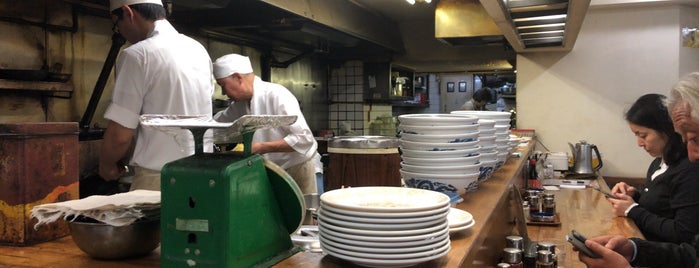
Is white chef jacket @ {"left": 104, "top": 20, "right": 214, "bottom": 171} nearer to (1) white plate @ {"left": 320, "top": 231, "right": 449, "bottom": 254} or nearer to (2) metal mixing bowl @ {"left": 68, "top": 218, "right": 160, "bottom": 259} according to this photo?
(2) metal mixing bowl @ {"left": 68, "top": 218, "right": 160, "bottom": 259}

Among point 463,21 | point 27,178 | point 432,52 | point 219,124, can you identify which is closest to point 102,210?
point 27,178

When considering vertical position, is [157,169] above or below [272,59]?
below

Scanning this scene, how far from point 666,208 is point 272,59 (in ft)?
13.5

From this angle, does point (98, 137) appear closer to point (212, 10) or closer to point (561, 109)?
point (212, 10)

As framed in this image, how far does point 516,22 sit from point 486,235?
1.93 metres

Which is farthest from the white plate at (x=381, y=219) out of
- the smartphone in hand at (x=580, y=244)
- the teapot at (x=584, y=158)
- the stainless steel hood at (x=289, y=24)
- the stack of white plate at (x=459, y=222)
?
the teapot at (x=584, y=158)

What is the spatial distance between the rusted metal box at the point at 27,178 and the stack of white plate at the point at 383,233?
72 centimetres

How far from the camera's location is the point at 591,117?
5.01 m

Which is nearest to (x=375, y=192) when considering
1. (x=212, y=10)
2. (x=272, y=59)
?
(x=212, y=10)

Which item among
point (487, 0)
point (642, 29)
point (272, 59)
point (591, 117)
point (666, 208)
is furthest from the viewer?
point (272, 59)

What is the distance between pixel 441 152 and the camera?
157 centimetres

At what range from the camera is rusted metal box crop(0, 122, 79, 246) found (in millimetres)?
1213

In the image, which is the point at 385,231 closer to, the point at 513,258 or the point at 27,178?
the point at 27,178

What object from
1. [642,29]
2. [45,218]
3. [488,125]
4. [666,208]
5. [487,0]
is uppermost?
[642,29]
